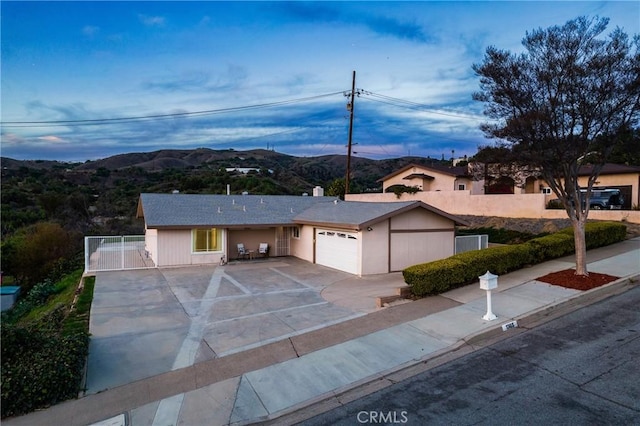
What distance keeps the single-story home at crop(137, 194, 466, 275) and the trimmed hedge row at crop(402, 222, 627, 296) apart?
144 inches

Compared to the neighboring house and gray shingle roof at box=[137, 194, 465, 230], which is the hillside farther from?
gray shingle roof at box=[137, 194, 465, 230]

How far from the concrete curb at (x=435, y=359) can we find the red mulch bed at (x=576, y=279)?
265 millimetres

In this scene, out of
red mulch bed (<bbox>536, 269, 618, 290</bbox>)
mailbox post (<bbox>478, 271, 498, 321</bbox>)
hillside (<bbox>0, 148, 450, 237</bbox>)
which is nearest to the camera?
mailbox post (<bbox>478, 271, 498, 321</bbox>)

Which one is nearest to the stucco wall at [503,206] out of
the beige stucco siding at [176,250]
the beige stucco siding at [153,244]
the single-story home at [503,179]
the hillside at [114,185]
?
the single-story home at [503,179]

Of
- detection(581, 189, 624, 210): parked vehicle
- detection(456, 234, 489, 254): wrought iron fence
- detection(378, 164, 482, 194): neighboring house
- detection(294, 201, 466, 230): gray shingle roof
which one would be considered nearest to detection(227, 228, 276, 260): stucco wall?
detection(294, 201, 466, 230): gray shingle roof

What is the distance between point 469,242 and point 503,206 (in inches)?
288

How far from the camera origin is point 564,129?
11.6 m

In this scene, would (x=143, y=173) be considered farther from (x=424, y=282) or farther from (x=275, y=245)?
(x=424, y=282)

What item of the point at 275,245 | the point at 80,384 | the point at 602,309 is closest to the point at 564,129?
the point at 602,309

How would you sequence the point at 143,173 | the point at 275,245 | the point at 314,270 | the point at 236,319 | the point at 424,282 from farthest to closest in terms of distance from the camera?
the point at 143,173
the point at 275,245
the point at 314,270
the point at 424,282
the point at 236,319

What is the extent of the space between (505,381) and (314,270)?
1160 cm

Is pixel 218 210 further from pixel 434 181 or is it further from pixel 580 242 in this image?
pixel 434 181

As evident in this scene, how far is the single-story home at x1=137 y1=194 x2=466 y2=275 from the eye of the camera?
16.2 meters

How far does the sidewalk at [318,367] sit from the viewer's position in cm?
612
